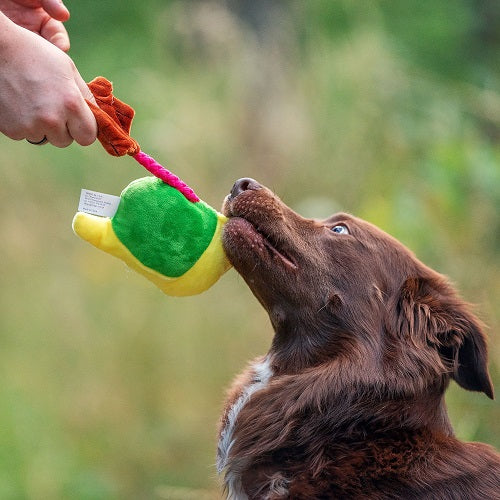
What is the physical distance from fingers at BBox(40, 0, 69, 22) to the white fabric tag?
886 millimetres

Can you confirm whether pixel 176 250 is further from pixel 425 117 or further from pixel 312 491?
pixel 425 117

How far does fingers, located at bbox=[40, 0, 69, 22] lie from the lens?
370 cm

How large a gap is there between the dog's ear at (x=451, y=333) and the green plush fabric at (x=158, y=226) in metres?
0.99

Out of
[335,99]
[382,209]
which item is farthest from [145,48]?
[382,209]

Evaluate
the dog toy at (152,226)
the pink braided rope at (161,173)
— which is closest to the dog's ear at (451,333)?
the dog toy at (152,226)

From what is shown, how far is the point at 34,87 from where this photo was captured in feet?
9.79

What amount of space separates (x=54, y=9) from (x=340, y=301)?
1.74 m

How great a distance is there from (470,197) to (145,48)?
6.72m

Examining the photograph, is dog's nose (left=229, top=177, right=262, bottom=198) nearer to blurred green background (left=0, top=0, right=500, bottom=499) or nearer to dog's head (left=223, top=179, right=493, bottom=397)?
dog's head (left=223, top=179, right=493, bottom=397)

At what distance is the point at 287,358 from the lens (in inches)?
150

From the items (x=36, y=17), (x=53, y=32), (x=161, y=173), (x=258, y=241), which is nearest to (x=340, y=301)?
(x=258, y=241)

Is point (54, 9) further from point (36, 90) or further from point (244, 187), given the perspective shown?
point (244, 187)

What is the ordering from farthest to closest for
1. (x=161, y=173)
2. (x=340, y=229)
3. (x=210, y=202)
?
1. (x=210, y=202)
2. (x=340, y=229)
3. (x=161, y=173)

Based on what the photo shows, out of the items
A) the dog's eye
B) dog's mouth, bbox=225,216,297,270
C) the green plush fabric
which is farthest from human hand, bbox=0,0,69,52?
the dog's eye
